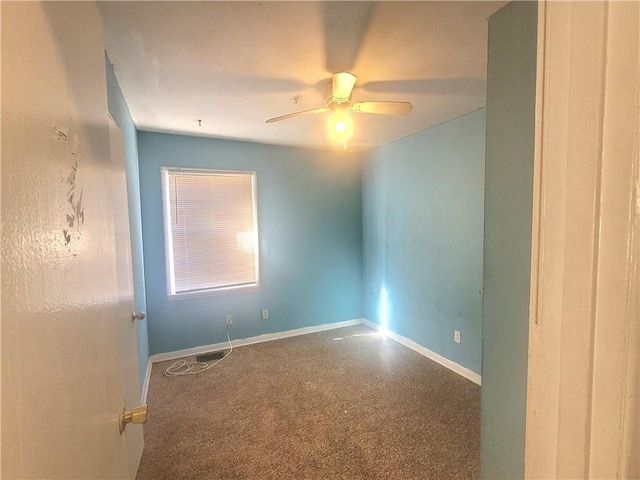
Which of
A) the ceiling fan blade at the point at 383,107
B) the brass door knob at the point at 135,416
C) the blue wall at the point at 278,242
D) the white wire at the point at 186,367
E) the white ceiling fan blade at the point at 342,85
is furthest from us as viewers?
the blue wall at the point at 278,242

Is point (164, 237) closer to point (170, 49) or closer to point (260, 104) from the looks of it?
point (260, 104)

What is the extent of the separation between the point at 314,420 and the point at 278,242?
2.08 m

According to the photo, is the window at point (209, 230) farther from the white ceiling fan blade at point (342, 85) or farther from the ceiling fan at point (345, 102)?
the white ceiling fan blade at point (342, 85)

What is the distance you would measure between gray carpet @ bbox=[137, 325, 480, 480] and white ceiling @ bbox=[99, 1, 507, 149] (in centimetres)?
241

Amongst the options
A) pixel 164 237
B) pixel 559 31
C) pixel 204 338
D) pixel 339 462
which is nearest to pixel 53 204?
pixel 559 31

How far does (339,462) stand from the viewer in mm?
1861

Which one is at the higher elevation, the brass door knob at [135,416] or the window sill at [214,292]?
the brass door knob at [135,416]

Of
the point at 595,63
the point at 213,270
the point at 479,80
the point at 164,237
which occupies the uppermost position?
the point at 479,80

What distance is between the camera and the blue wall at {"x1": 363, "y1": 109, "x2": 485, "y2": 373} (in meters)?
2.70

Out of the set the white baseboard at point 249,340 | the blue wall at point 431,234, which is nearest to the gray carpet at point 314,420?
the white baseboard at point 249,340

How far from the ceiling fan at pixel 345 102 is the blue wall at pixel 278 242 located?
69.0 inches

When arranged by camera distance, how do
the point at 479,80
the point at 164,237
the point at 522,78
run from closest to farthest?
the point at 522,78
the point at 479,80
the point at 164,237

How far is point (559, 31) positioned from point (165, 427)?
2.84 meters

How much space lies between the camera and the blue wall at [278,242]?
3.17 meters
